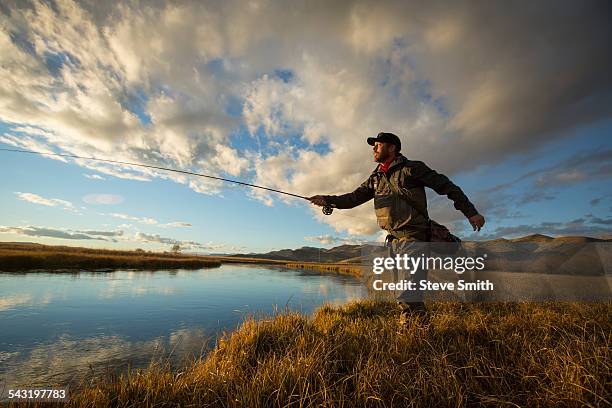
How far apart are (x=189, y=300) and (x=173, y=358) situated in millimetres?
7196

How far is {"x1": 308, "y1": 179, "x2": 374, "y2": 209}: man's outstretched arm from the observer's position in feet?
16.7

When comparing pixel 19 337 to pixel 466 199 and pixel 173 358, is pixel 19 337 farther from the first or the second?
pixel 466 199

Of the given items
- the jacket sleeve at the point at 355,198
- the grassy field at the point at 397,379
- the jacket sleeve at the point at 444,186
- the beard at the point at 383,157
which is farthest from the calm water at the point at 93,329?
the jacket sleeve at the point at 444,186

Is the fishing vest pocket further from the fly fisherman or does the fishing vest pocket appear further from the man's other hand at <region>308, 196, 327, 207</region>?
the man's other hand at <region>308, 196, 327, 207</region>

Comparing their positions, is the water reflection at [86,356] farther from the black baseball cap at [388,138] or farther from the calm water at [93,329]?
the black baseball cap at [388,138]

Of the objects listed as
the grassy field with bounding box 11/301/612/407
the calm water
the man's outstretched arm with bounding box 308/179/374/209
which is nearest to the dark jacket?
the man's outstretched arm with bounding box 308/179/374/209

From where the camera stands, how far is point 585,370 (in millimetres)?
2193

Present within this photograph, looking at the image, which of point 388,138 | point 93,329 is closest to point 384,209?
point 388,138

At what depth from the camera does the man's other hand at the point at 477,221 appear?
3.76m

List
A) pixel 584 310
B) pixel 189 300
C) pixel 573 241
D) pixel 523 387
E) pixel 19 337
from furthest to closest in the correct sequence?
pixel 189 300 < pixel 573 241 < pixel 19 337 < pixel 584 310 < pixel 523 387

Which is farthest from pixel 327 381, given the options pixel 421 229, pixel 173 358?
pixel 173 358

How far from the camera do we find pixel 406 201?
4172mm

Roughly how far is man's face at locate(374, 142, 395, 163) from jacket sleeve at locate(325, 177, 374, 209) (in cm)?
60

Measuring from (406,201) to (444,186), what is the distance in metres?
0.57
